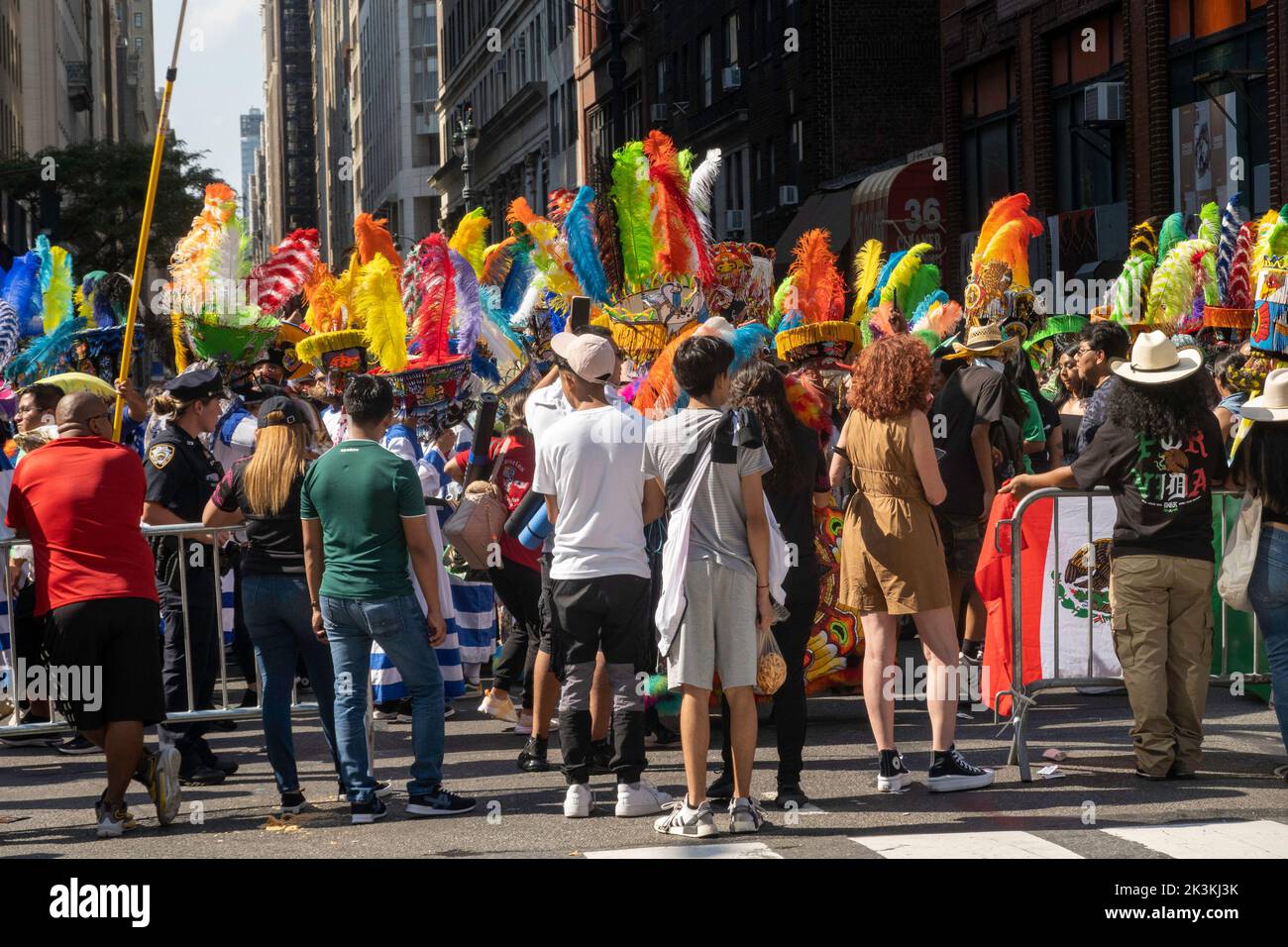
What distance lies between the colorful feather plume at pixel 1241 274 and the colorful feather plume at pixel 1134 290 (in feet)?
3.93

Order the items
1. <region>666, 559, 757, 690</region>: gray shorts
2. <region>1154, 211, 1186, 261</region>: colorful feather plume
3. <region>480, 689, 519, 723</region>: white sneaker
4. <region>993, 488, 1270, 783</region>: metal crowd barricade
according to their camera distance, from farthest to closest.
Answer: <region>1154, 211, 1186, 261</region>: colorful feather plume → <region>480, 689, 519, 723</region>: white sneaker → <region>993, 488, 1270, 783</region>: metal crowd barricade → <region>666, 559, 757, 690</region>: gray shorts

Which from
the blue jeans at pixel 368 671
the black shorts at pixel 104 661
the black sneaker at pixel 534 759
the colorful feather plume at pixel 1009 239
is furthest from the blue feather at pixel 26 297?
the blue jeans at pixel 368 671

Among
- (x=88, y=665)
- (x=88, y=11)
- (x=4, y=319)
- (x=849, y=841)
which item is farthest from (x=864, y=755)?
(x=88, y=11)

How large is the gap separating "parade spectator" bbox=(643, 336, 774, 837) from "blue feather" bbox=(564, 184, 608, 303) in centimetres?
306

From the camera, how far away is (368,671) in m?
7.84

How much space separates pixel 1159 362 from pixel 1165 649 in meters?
1.30

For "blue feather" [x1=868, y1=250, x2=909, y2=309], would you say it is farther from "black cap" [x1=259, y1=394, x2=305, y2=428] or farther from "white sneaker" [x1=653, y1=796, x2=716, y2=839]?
"white sneaker" [x1=653, y1=796, x2=716, y2=839]

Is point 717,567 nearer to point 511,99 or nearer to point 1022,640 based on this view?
point 1022,640

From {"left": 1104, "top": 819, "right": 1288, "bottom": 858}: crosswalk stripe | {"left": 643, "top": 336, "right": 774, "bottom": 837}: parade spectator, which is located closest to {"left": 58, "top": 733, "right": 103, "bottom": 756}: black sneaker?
{"left": 643, "top": 336, "right": 774, "bottom": 837}: parade spectator

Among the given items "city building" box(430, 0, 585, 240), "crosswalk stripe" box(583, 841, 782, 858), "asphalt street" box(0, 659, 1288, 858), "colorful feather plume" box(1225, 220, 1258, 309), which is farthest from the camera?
"city building" box(430, 0, 585, 240)

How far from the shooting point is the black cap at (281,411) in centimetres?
800

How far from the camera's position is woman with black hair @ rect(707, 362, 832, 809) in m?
7.79

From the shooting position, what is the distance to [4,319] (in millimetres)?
14492

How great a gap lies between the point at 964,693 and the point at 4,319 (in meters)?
8.61
